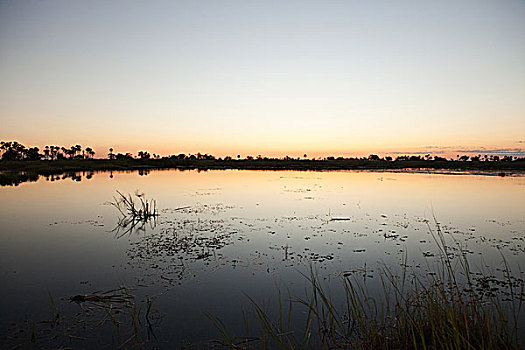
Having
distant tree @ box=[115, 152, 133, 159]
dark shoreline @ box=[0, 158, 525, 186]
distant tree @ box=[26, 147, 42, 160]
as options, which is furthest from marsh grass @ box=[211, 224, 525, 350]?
distant tree @ box=[26, 147, 42, 160]

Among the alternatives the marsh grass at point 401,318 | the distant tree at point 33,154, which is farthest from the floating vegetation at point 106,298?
the distant tree at point 33,154

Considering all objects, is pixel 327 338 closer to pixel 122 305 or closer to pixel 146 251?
pixel 122 305

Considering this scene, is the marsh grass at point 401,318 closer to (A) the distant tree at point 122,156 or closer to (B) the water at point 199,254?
(B) the water at point 199,254

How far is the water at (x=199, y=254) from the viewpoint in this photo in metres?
5.19

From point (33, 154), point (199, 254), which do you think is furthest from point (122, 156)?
point (199, 254)

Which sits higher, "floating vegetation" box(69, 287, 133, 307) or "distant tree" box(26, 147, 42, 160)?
"distant tree" box(26, 147, 42, 160)

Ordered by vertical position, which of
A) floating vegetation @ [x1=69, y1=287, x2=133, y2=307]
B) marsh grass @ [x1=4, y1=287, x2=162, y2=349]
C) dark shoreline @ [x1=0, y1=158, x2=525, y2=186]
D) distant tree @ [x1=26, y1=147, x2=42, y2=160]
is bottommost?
marsh grass @ [x1=4, y1=287, x2=162, y2=349]

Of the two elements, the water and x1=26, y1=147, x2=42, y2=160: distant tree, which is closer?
the water

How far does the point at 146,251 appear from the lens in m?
8.59

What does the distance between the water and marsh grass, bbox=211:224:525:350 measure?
0.53 meters

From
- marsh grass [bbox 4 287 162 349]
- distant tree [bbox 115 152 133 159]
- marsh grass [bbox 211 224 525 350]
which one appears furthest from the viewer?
distant tree [bbox 115 152 133 159]

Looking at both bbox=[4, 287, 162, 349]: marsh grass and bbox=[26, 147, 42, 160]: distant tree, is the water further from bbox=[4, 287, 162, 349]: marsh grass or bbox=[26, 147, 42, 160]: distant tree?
bbox=[26, 147, 42, 160]: distant tree

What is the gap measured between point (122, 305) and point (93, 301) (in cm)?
59

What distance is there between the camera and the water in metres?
5.19
